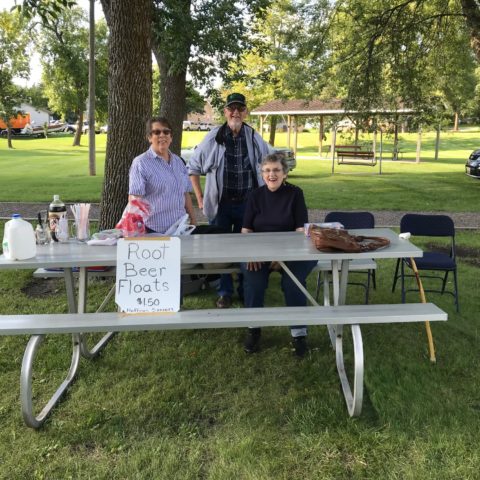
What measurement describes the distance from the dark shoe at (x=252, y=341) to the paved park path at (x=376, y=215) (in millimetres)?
5654

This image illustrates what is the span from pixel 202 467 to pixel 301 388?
3.31ft

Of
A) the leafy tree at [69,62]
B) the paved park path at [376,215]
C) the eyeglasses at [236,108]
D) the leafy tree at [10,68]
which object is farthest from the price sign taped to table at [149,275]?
the leafy tree at [10,68]

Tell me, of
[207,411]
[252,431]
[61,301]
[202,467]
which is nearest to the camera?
[202,467]

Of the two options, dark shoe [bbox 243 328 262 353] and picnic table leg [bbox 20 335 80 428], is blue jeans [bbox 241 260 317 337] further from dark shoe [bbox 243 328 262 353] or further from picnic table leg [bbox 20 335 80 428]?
picnic table leg [bbox 20 335 80 428]

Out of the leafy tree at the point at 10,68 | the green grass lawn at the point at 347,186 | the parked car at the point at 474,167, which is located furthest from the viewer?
the leafy tree at the point at 10,68

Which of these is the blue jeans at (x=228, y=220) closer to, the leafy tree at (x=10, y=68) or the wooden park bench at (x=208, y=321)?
the wooden park bench at (x=208, y=321)

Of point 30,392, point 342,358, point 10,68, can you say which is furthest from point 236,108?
point 10,68

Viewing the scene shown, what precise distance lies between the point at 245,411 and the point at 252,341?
867 millimetres

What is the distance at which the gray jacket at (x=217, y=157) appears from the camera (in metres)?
4.55

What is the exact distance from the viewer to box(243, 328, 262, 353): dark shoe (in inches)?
155

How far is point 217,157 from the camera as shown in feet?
14.9

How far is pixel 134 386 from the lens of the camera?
11.2 feet

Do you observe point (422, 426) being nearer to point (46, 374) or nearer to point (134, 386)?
point (134, 386)

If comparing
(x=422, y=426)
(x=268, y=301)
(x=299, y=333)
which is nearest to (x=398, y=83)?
(x=268, y=301)
